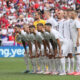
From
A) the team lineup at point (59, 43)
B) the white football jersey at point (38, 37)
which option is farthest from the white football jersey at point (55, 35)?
the white football jersey at point (38, 37)

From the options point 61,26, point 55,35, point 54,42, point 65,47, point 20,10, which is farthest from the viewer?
point 20,10

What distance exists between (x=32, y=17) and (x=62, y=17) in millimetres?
15902

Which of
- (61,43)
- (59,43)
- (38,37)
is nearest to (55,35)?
(59,43)

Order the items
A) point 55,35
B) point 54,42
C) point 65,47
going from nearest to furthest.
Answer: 1. point 55,35
2. point 65,47
3. point 54,42

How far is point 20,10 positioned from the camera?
31.0 metres

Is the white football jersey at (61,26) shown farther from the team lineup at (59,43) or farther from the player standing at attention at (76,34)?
the player standing at attention at (76,34)

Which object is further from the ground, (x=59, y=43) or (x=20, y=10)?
(x=59, y=43)

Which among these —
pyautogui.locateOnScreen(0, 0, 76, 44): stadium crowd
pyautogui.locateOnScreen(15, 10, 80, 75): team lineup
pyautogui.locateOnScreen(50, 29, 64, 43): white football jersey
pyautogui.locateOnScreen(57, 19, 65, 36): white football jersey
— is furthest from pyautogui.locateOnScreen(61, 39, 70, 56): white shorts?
pyautogui.locateOnScreen(0, 0, 76, 44): stadium crowd

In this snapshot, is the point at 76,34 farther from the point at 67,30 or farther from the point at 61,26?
the point at 61,26

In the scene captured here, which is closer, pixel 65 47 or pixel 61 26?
pixel 65 47

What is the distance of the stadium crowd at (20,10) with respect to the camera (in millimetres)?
27422

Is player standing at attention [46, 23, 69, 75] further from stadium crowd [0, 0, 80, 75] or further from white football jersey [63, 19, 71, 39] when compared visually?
white football jersey [63, 19, 71, 39]

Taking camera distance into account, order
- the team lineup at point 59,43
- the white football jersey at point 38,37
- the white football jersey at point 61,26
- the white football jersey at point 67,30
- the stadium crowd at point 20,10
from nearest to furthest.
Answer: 1. the team lineup at point 59,43
2. the white football jersey at point 67,30
3. the white football jersey at point 61,26
4. the white football jersey at point 38,37
5. the stadium crowd at point 20,10

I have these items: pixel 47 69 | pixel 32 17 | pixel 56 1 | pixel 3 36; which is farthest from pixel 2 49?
pixel 47 69
